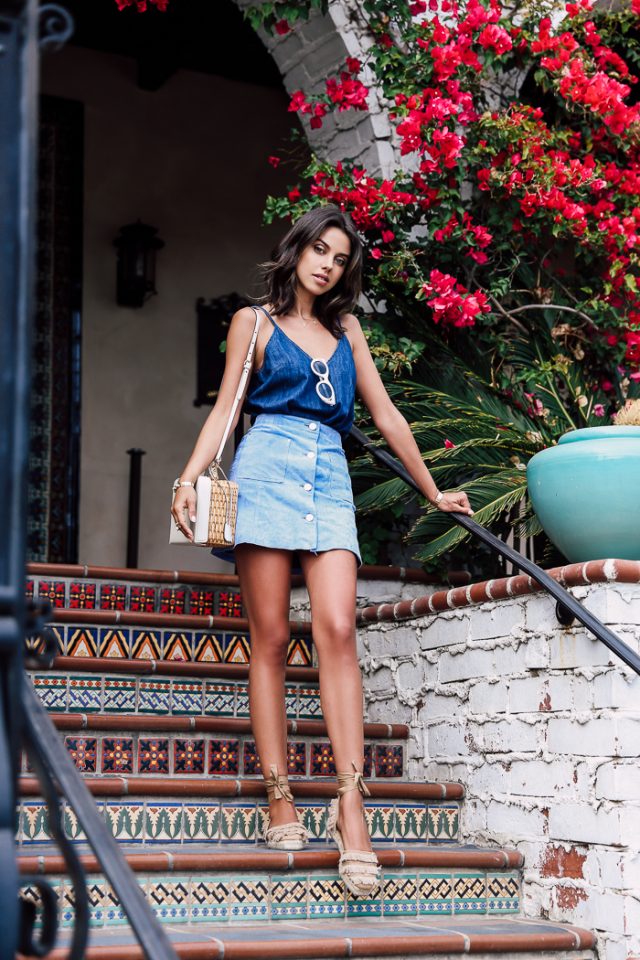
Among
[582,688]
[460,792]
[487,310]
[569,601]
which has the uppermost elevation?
[487,310]

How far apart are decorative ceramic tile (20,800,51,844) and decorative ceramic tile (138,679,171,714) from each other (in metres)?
0.85

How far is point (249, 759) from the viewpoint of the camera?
A: 12.9 ft

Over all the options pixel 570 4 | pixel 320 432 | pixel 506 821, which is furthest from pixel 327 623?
pixel 570 4

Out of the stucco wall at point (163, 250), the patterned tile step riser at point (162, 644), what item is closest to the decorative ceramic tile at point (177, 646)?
the patterned tile step riser at point (162, 644)

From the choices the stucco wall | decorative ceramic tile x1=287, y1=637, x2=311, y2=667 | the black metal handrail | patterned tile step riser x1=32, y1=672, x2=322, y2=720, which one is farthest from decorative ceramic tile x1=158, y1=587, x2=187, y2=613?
the stucco wall

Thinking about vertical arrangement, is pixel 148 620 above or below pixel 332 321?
below

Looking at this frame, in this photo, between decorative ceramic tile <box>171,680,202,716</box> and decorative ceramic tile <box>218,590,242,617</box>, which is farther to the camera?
decorative ceramic tile <box>218,590,242,617</box>

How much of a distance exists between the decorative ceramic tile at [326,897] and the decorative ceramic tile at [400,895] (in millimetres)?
132

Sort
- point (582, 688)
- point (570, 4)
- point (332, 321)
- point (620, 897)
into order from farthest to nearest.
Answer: point (570, 4), point (332, 321), point (582, 688), point (620, 897)

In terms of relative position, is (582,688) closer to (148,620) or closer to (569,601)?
(569,601)

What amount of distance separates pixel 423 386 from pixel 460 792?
62.7 inches

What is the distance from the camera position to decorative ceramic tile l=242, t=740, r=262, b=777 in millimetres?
3928

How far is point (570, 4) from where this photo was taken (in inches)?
205

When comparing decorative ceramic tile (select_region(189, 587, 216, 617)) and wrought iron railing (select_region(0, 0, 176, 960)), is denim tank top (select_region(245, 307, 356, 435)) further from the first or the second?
wrought iron railing (select_region(0, 0, 176, 960))
